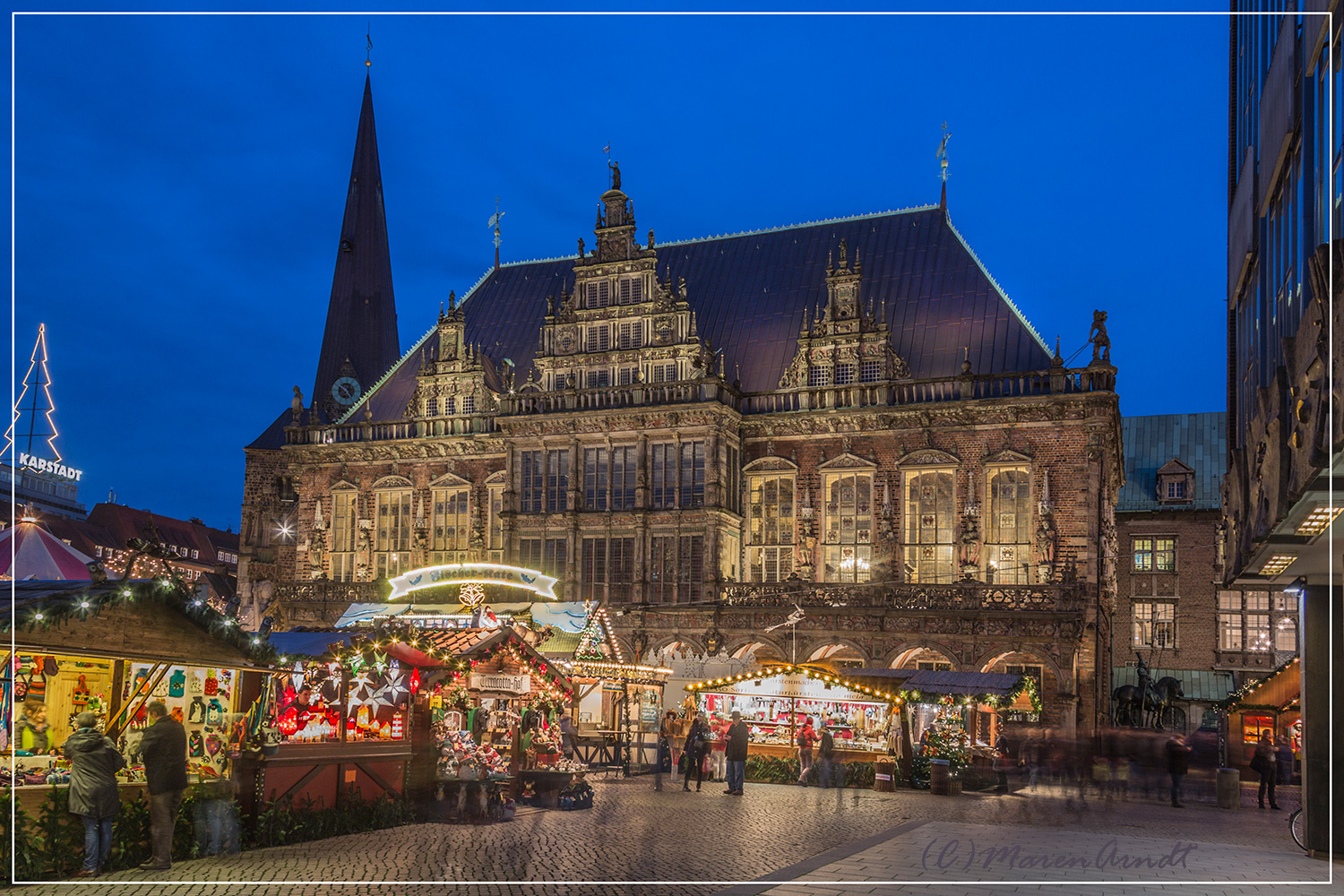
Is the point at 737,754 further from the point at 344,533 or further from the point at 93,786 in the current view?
the point at 344,533

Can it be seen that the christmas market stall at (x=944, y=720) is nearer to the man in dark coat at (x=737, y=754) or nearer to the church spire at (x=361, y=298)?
the man in dark coat at (x=737, y=754)

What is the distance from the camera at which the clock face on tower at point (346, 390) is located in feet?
169

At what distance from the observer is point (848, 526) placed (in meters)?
38.9

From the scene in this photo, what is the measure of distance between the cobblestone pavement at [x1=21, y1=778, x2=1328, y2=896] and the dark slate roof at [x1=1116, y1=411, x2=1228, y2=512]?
33.2 meters

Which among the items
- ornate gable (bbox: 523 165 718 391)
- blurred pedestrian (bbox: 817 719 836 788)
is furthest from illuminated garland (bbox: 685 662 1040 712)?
ornate gable (bbox: 523 165 718 391)

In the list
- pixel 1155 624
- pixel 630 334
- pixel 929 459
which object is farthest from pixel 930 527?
pixel 1155 624

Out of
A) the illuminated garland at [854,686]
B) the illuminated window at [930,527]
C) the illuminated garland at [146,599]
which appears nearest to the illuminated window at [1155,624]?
the illuminated window at [930,527]

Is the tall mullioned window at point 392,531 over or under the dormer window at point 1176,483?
under

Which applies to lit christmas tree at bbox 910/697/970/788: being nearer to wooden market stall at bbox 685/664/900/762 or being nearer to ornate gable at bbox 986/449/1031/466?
wooden market stall at bbox 685/664/900/762

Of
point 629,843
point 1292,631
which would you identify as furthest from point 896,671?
point 1292,631

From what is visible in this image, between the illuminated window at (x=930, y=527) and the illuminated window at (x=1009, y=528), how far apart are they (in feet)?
3.86

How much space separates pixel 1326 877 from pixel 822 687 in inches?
596

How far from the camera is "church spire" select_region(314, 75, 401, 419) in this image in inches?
2067

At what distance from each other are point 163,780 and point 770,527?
2775 centimetres
